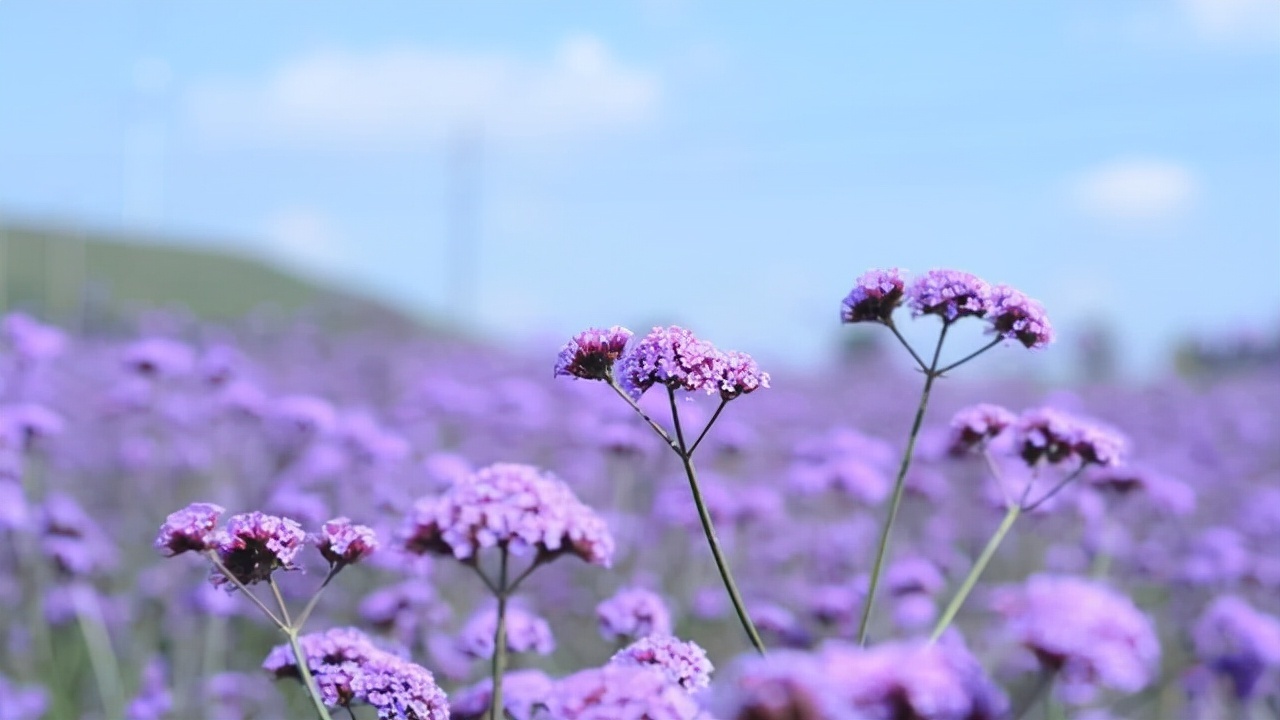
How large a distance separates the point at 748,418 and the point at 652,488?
597 cm

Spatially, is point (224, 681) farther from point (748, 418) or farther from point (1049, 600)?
point (748, 418)

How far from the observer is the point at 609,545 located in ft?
7.09

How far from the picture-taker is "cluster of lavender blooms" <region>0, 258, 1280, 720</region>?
2004mm

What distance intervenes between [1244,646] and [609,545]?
343 cm

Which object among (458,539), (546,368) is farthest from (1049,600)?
(546,368)

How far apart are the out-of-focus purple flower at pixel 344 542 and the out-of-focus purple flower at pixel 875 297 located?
94 centimetres

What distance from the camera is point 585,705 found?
163 centimetres

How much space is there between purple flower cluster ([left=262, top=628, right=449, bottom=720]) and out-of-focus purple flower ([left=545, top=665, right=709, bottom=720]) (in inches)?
17.5

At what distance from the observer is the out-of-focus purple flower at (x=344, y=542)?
2.20 m

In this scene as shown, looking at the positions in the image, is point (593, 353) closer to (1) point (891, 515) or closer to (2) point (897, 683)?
(1) point (891, 515)

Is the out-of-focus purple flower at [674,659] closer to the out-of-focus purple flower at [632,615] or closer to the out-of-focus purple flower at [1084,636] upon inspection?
the out-of-focus purple flower at [1084,636]

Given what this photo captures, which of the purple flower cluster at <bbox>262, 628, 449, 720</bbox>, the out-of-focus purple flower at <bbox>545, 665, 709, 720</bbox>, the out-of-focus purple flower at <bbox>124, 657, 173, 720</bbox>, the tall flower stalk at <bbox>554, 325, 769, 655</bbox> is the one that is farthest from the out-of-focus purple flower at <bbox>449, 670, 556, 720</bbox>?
the out-of-focus purple flower at <bbox>124, 657, 173, 720</bbox>

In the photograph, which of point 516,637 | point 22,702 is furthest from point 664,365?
point 22,702

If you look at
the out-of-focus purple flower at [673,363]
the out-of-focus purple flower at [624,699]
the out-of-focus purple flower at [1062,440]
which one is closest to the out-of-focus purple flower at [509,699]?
the out-of-focus purple flower at [673,363]
